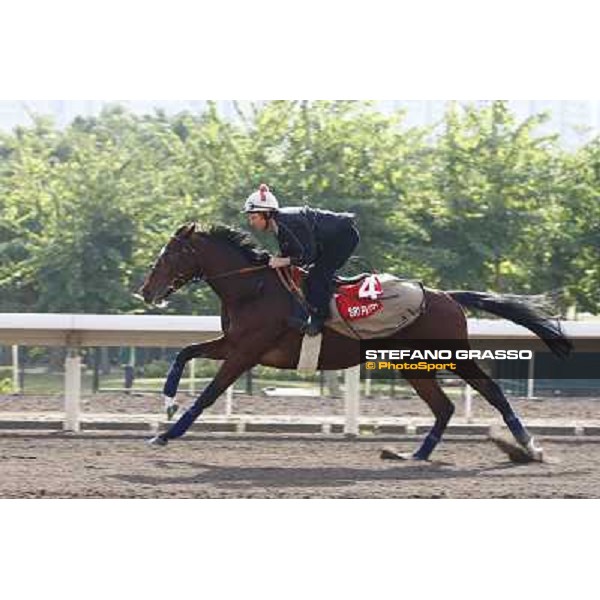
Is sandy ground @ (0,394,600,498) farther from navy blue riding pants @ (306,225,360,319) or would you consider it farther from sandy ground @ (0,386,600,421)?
navy blue riding pants @ (306,225,360,319)

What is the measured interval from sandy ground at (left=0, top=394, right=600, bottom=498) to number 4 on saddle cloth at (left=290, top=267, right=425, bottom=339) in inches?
36.4

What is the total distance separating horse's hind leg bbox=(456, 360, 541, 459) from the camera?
955 centimetres

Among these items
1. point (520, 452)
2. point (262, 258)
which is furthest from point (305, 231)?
point (520, 452)

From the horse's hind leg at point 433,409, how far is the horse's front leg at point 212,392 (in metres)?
1.22

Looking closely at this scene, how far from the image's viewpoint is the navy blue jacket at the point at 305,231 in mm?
9047

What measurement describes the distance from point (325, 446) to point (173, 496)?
10.4 feet

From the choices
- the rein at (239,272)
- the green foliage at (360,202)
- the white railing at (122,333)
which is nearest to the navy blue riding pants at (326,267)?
the rein at (239,272)

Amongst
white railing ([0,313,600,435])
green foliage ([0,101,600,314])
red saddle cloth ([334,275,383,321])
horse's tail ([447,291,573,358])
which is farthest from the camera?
green foliage ([0,101,600,314])

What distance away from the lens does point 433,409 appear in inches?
380

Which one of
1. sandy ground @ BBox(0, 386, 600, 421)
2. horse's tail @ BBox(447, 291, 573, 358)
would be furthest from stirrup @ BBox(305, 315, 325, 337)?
sandy ground @ BBox(0, 386, 600, 421)

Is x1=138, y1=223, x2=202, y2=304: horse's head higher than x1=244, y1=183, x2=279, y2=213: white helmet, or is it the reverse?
x1=244, y1=183, x2=279, y2=213: white helmet

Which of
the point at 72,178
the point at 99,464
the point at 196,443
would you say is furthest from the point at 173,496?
the point at 72,178

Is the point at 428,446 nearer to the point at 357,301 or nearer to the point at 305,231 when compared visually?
the point at 357,301

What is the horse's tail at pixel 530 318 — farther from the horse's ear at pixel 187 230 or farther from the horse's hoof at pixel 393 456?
the horse's ear at pixel 187 230
